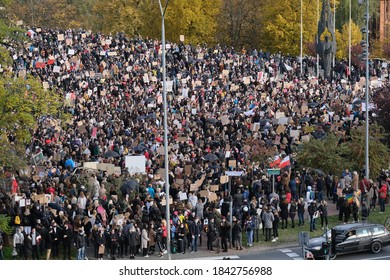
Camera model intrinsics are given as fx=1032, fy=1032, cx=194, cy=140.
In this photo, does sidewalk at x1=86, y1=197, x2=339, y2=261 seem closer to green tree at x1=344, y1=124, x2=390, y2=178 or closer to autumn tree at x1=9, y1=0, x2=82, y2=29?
green tree at x1=344, y1=124, x2=390, y2=178

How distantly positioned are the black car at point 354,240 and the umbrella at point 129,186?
24.3ft

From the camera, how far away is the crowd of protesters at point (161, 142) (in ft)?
110

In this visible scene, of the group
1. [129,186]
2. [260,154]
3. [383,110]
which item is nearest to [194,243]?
[129,186]

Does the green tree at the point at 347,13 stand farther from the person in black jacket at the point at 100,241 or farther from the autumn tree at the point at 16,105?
the person in black jacket at the point at 100,241

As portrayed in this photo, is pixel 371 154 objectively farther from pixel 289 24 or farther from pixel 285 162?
pixel 289 24

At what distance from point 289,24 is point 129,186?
45.7 metres

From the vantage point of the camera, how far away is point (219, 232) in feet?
112

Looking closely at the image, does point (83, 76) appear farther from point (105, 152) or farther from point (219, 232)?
point (219, 232)

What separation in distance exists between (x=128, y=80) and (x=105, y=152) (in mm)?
14440

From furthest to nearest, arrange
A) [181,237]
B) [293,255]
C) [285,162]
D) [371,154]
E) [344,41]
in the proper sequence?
[344,41] < [371,154] < [285,162] < [181,237] < [293,255]

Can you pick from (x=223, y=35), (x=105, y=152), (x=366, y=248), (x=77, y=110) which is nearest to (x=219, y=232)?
(x=366, y=248)

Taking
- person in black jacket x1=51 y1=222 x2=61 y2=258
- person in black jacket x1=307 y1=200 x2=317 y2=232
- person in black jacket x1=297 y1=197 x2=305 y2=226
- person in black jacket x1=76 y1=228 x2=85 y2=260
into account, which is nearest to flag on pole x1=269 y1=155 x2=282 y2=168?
person in black jacket x1=297 y1=197 x2=305 y2=226

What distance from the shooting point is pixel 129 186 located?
36656 millimetres

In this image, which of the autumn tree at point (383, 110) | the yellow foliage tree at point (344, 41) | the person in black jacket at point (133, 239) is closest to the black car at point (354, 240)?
the person in black jacket at point (133, 239)
